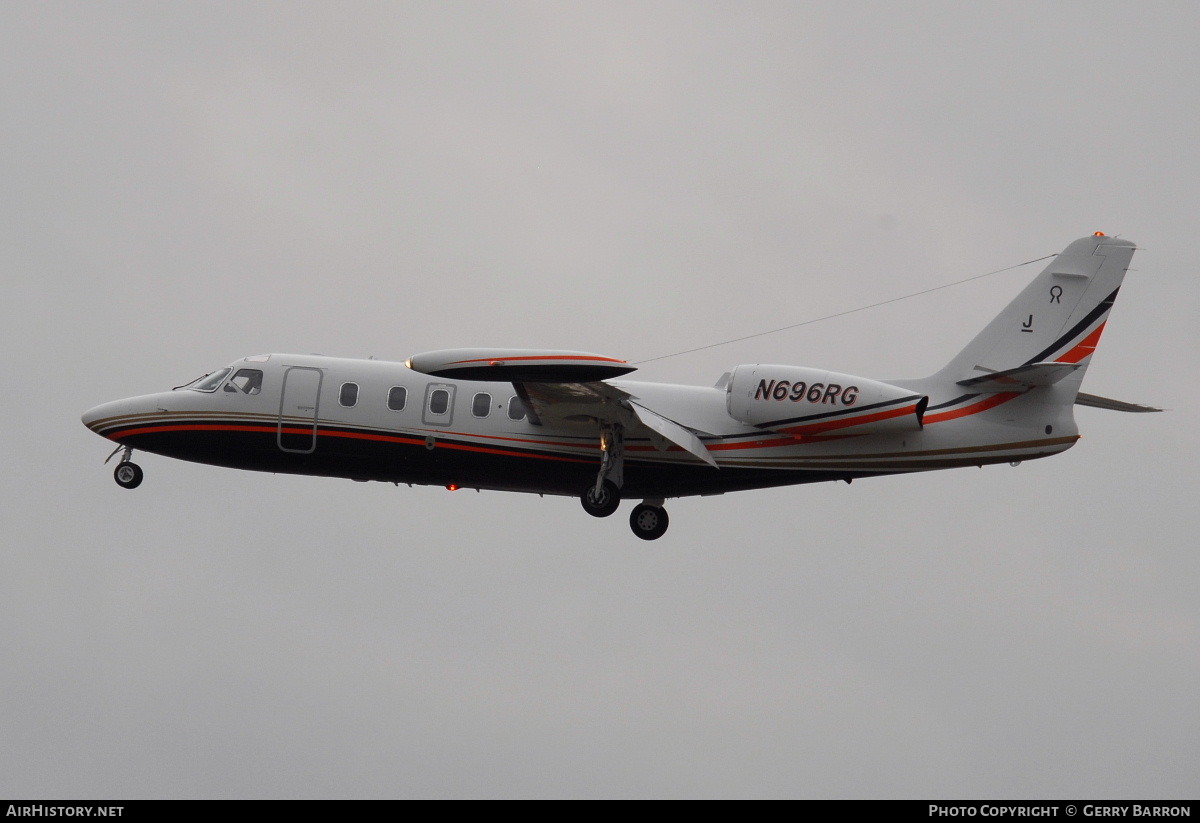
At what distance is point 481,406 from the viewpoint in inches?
1308

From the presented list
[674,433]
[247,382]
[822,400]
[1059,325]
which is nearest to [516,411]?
[674,433]

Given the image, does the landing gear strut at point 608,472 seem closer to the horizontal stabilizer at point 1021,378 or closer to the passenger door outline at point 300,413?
the passenger door outline at point 300,413

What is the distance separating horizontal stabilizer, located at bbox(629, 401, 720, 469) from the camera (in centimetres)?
3209

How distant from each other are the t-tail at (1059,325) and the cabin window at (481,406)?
8885mm

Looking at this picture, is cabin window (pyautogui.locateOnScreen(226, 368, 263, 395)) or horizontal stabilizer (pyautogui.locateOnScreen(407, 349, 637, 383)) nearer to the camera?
horizontal stabilizer (pyautogui.locateOnScreen(407, 349, 637, 383))

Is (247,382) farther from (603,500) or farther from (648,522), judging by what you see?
(648,522)

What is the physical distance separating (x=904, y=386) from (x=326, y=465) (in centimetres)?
1174

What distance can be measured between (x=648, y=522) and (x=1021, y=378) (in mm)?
8172

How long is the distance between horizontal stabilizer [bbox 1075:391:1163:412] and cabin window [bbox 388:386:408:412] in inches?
517

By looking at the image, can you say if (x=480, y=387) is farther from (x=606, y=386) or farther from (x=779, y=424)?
(x=779, y=424)

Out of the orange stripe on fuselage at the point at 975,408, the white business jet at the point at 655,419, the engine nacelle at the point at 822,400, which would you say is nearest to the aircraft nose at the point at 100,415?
the white business jet at the point at 655,419

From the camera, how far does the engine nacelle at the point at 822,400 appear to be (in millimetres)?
31016

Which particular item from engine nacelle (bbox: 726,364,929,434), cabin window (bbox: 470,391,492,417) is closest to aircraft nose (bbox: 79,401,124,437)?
cabin window (bbox: 470,391,492,417)

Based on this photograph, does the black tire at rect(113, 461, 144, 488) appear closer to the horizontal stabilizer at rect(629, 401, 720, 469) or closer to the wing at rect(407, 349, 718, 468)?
the wing at rect(407, 349, 718, 468)
